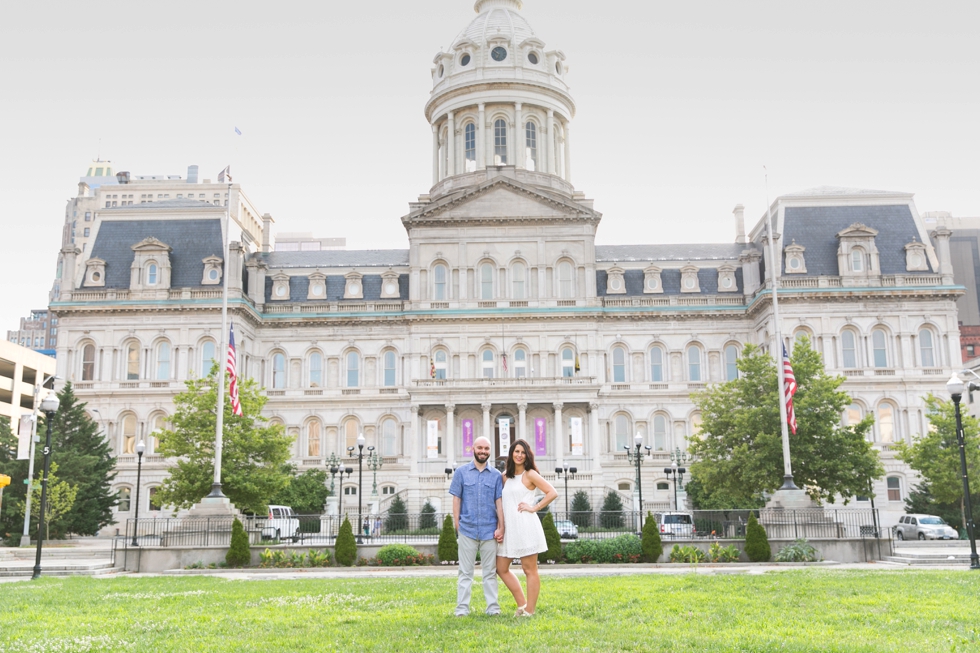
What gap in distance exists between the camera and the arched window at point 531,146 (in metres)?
72.8

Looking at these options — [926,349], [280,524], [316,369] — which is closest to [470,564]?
[280,524]

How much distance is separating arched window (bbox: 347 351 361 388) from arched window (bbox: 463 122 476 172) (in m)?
18.2

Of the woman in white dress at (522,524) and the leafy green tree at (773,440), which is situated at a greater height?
the leafy green tree at (773,440)

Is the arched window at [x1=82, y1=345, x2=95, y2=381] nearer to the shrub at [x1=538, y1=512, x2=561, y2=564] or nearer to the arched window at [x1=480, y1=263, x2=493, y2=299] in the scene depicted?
the arched window at [x1=480, y1=263, x2=493, y2=299]

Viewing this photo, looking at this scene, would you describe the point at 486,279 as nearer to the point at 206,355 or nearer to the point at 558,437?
the point at 558,437

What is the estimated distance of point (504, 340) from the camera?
61031 mm

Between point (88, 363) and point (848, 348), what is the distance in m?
48.4

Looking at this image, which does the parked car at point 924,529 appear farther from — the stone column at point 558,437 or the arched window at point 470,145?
the arched window at point 470,145

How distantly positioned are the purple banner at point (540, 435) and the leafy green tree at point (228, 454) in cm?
1790

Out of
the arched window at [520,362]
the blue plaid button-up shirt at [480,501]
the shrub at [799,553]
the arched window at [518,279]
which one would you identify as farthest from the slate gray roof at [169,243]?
the blue plaid button-up shirt at [480,501]

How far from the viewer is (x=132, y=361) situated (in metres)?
60.6

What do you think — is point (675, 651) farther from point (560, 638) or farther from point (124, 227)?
point (124, 227)

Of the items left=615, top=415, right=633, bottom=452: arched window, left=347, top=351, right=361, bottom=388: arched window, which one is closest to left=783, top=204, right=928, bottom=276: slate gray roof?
left=615, top=415, right=633, bottom=452: arched window

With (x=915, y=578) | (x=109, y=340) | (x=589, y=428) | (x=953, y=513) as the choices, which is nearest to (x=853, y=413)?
(x=953, y=513)
